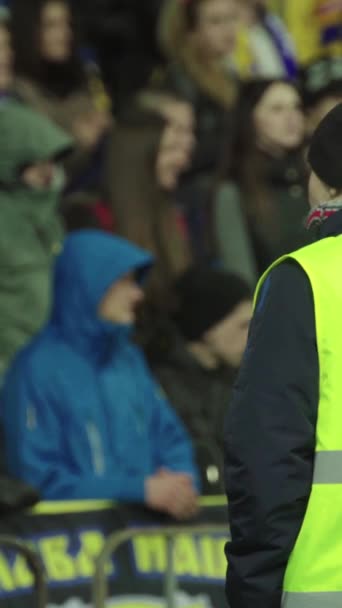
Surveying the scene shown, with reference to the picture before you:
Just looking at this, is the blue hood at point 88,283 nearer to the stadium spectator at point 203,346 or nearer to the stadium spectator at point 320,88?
the stadium spectator at point 203,346

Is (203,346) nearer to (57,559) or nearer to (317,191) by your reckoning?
(57,559)

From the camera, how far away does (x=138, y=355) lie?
8.09 meters

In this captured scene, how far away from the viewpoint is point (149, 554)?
22.7 feet

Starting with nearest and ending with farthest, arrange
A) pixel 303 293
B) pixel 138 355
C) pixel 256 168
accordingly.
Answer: pixel 303 293
pixel 138 355
pixel 256 168

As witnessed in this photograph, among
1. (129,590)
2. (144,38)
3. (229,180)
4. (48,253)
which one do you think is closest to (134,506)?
(129,590)

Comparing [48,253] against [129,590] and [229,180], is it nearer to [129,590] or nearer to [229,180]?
[229,180]

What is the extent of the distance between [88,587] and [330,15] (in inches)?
294

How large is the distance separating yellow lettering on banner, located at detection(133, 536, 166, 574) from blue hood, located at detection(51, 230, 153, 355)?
3.82 ft

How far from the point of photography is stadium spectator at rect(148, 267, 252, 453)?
8352 mm

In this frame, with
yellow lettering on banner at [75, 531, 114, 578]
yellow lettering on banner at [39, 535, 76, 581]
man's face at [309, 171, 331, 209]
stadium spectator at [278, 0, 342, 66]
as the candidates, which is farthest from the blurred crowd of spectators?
man's face at [309, 171, 331, 209]

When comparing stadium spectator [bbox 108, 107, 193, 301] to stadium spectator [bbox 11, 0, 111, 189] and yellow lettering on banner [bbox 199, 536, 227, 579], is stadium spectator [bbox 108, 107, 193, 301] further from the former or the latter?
yellow lettering on banner [bbox 199, 536, 227, 579]

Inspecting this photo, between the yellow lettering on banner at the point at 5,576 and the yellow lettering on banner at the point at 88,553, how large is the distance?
33 centimetres

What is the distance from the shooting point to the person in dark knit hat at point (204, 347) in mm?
8344

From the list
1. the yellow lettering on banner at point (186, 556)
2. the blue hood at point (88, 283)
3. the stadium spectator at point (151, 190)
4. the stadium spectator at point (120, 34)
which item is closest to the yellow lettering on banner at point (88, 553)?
the yellow lettering on banner at point (186, 556)
